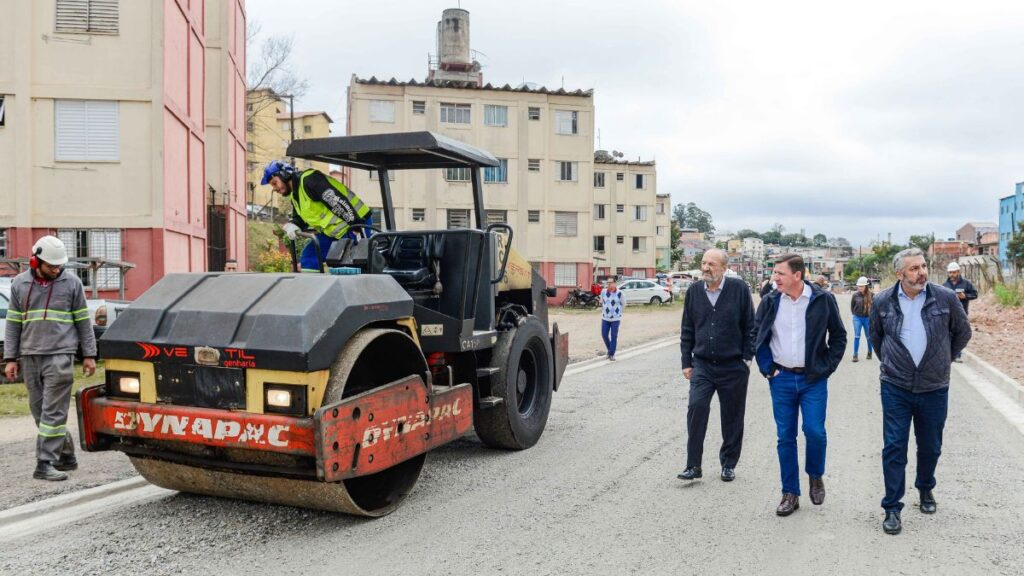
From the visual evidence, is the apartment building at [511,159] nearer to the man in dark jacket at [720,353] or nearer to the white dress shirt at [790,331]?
the man in dark jacket at [720,353]

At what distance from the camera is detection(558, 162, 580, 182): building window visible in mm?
40938

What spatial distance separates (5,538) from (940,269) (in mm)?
48540

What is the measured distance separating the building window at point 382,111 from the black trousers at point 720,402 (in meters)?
33.9

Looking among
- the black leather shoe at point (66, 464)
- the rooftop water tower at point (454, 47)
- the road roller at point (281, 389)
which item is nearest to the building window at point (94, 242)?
the black leather shoe at point (66, 464)

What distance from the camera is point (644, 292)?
41.3 meters

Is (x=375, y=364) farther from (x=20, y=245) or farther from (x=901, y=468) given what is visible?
(x=20, y=245)

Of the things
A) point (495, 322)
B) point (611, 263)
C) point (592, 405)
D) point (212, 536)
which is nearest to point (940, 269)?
point (611, 263)

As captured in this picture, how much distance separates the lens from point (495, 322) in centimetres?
732

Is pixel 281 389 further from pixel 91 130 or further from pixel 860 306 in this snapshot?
pixel 91 130

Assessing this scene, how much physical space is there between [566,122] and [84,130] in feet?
86.3

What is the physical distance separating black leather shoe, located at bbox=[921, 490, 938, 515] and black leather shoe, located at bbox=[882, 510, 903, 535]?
40cm

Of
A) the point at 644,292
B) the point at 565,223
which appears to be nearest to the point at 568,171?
the point at 565,223

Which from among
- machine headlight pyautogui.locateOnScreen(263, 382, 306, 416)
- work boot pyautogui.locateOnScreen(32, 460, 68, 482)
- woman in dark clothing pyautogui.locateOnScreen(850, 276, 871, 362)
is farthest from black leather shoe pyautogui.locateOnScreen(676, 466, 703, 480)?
A: woman in dark clothing pyautogui.locateOnScreen(850, 276, 871, 362)

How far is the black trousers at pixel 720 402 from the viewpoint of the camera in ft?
20.4
